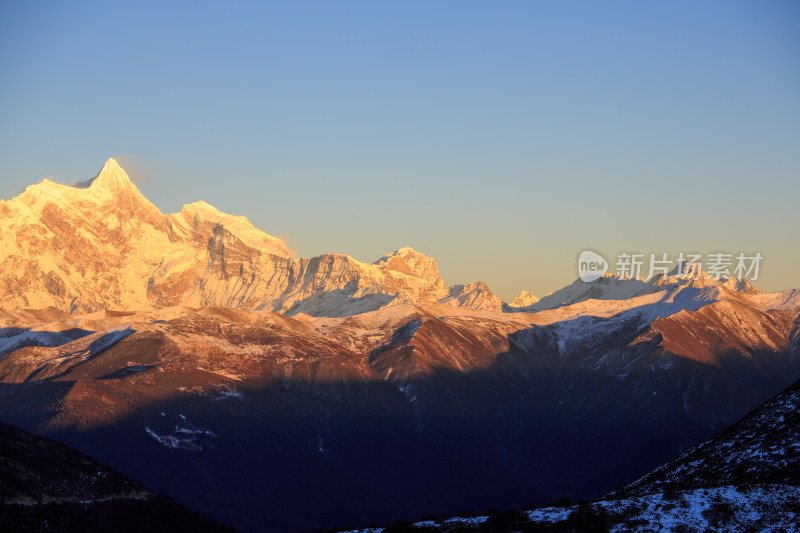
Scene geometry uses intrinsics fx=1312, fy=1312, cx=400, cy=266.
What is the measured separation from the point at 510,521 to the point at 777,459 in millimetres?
56725

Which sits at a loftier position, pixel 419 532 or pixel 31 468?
pixel 31 468

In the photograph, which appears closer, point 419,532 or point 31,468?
point 419,532

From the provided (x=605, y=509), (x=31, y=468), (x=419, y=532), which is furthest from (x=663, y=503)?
(x=31, y=468)

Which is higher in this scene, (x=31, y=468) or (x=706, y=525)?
(x=31, y=468)

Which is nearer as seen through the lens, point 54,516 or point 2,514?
point 2,514

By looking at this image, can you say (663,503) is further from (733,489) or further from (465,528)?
(465,528)

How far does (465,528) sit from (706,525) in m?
28.6

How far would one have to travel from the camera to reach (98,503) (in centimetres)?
19862

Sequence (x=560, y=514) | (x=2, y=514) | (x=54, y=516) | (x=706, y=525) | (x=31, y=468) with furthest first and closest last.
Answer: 1. (x=31, y=468)
2. (x=54, y=516)
3. (x=2, y=514)
4. (x=560, y=514)
5. (x=706, y=525)

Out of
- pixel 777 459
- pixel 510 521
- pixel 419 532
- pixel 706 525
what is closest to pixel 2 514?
pixel 419 532

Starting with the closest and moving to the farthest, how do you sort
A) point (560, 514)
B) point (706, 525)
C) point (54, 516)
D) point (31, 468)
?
point (706, 525), point (560, 514), point (54, 516), point (31, 468)

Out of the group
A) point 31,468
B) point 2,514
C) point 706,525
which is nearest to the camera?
point 706,525

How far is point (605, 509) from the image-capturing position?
149750 mm

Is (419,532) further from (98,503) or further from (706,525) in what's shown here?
(98,503)
